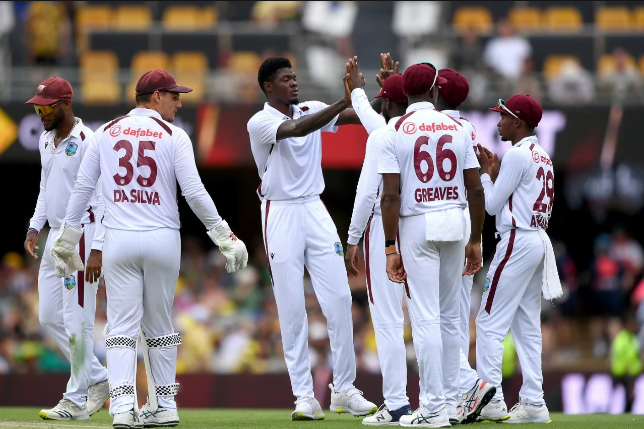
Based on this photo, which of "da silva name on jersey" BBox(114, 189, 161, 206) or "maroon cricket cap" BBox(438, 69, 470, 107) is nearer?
"da silva name on jersey" BBox(114, 189, 161, 206)

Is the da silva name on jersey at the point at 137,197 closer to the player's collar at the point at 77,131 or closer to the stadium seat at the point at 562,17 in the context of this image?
the player's collar at the point at 77,131

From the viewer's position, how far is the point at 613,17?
66.2 ft

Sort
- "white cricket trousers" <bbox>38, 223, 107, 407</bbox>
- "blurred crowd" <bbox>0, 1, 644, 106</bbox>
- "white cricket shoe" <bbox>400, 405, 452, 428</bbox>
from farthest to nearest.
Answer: "blurred crowd" <bbox>0, 1, 644, 106</bbox>
"white cricket trousers" <bbox>38, 223, 107, 407</bbox>
"white cricket shoe" <bbox>400, 405, 452, 428</bbox>

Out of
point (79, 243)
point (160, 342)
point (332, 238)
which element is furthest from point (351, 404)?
point (79, 243)

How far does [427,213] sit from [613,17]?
14308 millimetres

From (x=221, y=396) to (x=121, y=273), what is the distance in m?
6.10

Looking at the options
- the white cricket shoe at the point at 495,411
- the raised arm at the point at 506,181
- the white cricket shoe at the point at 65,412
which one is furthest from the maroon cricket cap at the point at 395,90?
the white cricket shoe at the point at 65,412

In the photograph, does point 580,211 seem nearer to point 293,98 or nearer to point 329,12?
point 329,12

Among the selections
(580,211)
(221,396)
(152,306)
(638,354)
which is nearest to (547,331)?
(638,354)

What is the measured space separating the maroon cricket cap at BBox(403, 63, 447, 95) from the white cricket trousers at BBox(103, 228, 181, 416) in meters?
1.93

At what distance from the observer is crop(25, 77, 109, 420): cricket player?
27.8ft

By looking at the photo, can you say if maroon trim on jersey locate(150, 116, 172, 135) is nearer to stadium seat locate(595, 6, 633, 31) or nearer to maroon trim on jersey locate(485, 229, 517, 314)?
maroon trim on jersey locate(485, 229, 517, 314)

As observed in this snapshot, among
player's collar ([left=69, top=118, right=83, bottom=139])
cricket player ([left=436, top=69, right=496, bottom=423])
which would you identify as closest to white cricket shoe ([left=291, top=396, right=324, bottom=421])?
cricket player ([left=436, top=69, right=496, bottom=423])

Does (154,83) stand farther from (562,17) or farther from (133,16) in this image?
(562,17)
